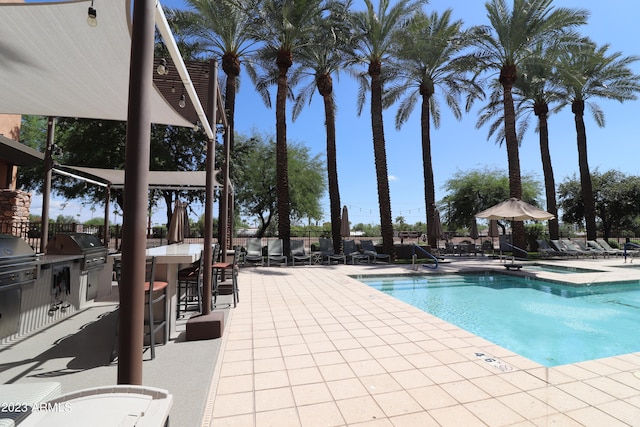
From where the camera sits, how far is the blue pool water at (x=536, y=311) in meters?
4.72

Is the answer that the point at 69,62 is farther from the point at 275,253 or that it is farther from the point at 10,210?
the point at 275,253

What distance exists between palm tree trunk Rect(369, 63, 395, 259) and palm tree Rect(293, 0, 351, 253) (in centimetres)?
184

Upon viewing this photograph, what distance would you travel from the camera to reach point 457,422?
2293 mm

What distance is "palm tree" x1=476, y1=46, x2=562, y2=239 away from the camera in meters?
15.8

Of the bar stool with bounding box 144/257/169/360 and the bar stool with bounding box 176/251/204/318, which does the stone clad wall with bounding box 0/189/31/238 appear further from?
the bar stool with bounding box 144/257/169/360

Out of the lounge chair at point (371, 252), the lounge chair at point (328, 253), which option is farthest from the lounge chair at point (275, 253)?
the lounge chair at point (371, 252)

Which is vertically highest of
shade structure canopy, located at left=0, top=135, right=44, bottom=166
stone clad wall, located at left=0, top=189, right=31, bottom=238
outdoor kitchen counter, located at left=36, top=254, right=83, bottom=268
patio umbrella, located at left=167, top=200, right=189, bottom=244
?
shade structure canopy, located at left=0, top=135, right=44, bottom=166

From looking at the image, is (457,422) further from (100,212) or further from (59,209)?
(59,209)

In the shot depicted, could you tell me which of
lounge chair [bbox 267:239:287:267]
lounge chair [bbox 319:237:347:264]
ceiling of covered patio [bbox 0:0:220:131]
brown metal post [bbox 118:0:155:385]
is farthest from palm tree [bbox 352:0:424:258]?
brown metal post [bbox 118:0:155:385]

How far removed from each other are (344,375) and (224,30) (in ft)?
44.6

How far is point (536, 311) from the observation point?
672 centimetres

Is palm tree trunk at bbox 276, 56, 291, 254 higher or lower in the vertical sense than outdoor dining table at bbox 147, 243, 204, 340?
higher

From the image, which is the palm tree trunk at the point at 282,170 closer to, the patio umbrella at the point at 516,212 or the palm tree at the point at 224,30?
the palm tree at the point at 224,30

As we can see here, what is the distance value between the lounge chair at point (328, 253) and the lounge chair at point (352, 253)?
0.33 m
